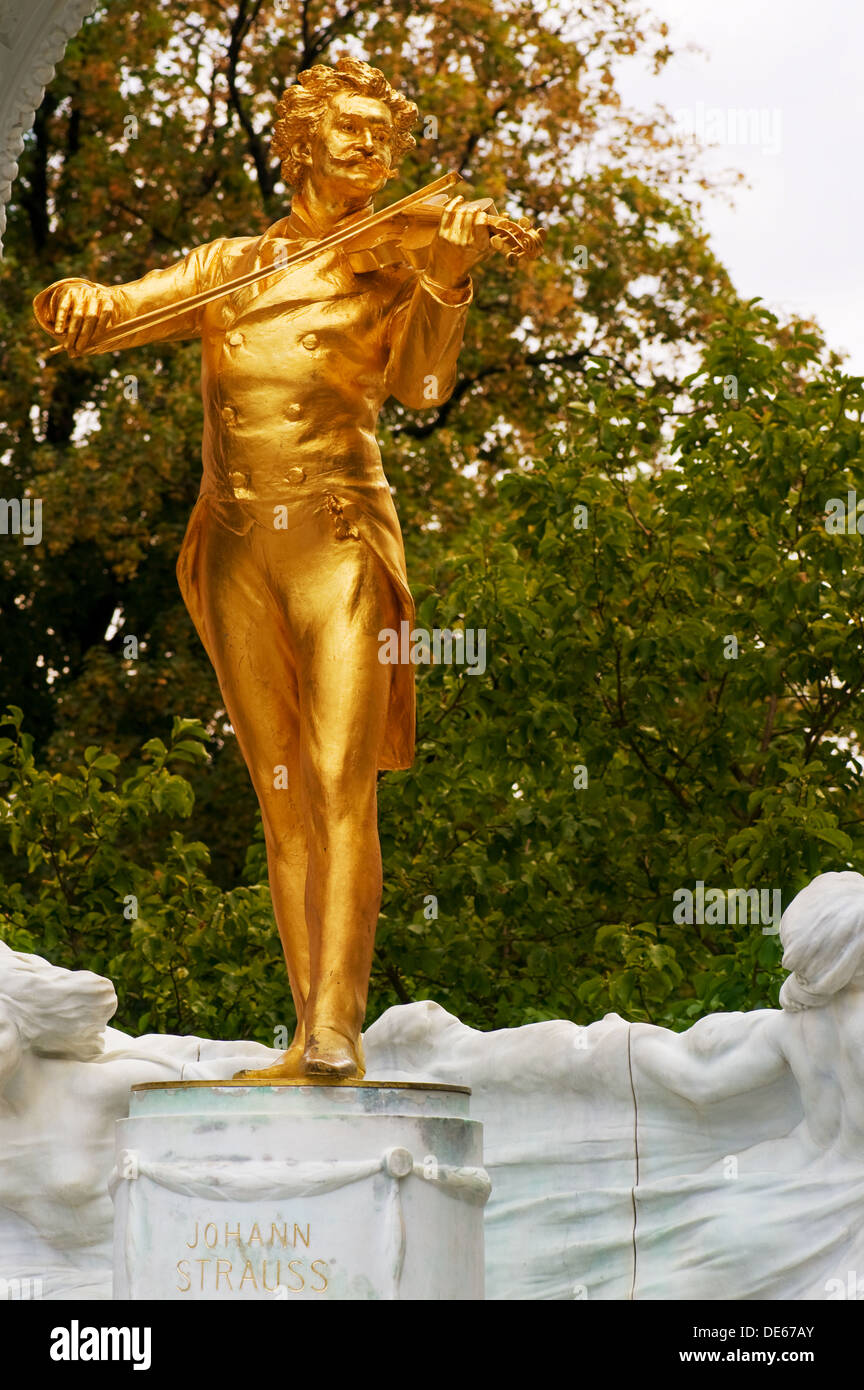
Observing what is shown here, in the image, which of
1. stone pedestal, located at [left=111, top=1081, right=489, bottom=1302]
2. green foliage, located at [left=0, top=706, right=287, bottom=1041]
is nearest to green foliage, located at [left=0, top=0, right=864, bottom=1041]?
green foliage, located at [left=0, top=706, right=287, bottom=1041]

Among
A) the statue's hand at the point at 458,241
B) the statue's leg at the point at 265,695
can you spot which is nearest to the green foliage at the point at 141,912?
the statue's leg at the point at 265,695

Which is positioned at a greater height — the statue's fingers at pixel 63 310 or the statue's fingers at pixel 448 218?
the statue's fingers at pixel 448 218

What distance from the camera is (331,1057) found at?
4.62 meters

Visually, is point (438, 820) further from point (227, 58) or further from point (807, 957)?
point (227, 58)

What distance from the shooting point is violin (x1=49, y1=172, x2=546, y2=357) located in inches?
195

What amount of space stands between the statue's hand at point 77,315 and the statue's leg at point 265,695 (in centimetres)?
52

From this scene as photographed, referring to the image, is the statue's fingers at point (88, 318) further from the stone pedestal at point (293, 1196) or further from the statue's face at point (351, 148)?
the stone pedestal at point (293, 1196)

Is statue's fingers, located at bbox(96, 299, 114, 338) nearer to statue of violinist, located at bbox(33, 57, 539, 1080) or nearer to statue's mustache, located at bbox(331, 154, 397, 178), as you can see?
statue of violinist, located at bbox(33, 57, 539, 1080)

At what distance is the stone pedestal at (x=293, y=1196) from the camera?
4430 mm

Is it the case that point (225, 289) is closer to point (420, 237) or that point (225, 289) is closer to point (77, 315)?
point (77, 315)

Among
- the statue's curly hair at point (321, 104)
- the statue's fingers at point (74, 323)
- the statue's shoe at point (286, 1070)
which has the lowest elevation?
the statue's shoe at point (286, 1070)

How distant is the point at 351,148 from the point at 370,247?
0.29 metres
